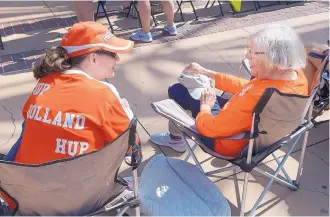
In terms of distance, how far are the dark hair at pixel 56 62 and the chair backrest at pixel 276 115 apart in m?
0.87

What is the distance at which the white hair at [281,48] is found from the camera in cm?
231

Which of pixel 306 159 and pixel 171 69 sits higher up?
pixel 171 69

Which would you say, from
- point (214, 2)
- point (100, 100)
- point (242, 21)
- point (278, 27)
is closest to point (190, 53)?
point (242, 21)

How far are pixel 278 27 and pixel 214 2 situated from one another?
4200mm

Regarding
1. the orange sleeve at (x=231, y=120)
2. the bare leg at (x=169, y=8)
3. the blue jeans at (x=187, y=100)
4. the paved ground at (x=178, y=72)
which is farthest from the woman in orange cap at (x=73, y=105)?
the bare leg at (x=169, y=8)

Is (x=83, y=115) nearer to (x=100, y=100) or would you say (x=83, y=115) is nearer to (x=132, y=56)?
(x=100, y=100)

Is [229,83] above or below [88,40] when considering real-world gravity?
below

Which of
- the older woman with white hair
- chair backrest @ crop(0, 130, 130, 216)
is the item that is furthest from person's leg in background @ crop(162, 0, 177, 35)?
chair backrest @ crop(0, 130, 130, 216)

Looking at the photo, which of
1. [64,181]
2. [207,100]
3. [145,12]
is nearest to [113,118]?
[64,181]

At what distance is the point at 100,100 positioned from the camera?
1931 mm

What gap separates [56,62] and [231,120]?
38.7 inches

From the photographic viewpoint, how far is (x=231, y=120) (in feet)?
7.84

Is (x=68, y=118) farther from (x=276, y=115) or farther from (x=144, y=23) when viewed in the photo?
(x=144, y=23)

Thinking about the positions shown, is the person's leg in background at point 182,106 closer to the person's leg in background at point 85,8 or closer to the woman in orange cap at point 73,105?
the woman in orange cap at point 73,105
